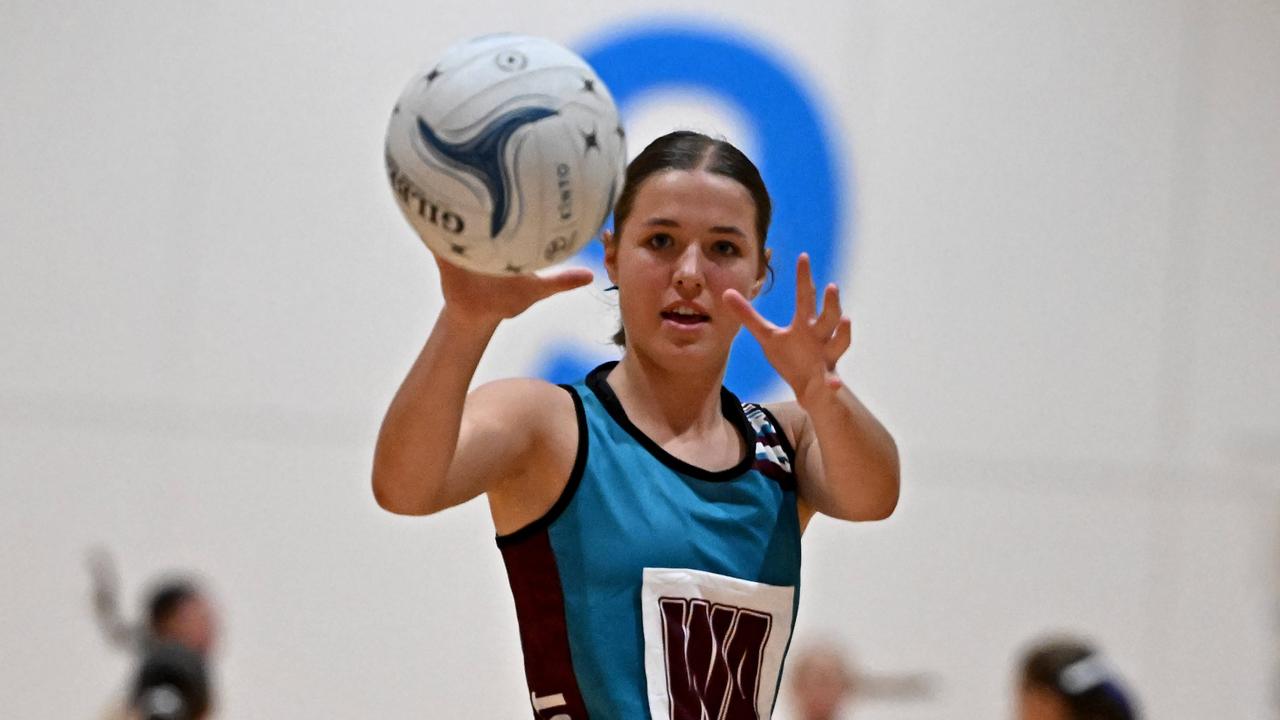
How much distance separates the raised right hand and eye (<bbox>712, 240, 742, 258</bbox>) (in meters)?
0.43

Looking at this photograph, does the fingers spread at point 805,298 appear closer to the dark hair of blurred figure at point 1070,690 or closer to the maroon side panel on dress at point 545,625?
the maroon side panel on dress at point 545,625

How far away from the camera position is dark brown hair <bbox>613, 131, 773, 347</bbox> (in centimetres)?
221

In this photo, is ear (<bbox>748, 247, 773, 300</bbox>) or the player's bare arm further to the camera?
ear (<bbox>748, 247, 773, 300</bbox>)

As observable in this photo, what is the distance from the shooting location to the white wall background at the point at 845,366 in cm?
455

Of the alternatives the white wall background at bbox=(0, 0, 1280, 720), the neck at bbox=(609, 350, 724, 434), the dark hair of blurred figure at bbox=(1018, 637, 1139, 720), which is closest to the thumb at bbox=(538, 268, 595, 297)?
the neck at bbox=(609, 350, 724, 434)

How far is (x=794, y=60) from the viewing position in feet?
16.6

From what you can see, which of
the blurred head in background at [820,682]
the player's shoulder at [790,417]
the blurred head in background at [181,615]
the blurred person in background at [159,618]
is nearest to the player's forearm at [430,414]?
the player's shoulder at [790,417]

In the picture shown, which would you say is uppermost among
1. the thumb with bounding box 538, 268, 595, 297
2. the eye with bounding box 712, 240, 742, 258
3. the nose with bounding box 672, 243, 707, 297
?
the eye with bounding box 712, 240, 742, 258

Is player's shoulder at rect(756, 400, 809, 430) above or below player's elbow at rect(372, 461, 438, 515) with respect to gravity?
above

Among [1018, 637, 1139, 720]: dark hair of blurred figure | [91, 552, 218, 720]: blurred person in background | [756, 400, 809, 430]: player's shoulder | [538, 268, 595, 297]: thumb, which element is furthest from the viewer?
[91, 552, 218, 720]: blurred person in background

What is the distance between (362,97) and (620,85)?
89 centimetres

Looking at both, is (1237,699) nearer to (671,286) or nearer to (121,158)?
(671,286)

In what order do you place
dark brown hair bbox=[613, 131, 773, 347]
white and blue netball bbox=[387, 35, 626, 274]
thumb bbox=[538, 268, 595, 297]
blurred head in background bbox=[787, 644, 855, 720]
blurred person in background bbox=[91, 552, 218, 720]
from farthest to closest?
blurred head in background bbox=[787, 644, 855, 720] < blurred person in background bbox=[91, 552, 218, 720] < dark brown hair bbox=[613, 131, 773, 347] < thumb bbox=[538, 268, 595, 297] < white and blue netball bbox=[387, 35, 626, 274]

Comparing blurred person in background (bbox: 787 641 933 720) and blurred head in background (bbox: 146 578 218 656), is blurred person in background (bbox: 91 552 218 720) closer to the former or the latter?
blurred head in background (bbox: 146 578 218 656)
